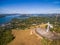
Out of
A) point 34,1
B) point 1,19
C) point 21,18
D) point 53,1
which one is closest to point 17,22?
point 21,18

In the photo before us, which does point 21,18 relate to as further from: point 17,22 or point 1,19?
point 1,19

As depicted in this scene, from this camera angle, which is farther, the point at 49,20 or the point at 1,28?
the point at 49,20

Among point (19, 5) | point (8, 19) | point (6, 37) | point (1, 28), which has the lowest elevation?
point (6, 37)

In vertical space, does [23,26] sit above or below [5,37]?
above

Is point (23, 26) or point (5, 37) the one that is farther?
point (23, 26)

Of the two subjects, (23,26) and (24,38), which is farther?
(23,26)

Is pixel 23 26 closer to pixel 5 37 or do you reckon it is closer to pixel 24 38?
pixel 24 38

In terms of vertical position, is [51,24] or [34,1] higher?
[34,1]

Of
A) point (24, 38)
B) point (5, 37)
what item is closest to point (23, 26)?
point (24, 38)
